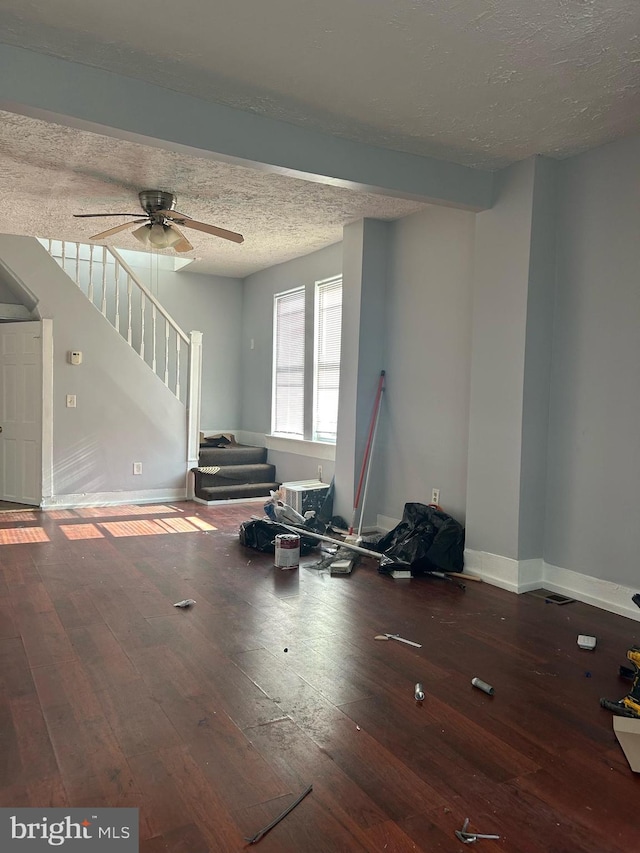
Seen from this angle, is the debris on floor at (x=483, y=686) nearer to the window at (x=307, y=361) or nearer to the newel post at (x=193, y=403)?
the window at (x=307, y=361)

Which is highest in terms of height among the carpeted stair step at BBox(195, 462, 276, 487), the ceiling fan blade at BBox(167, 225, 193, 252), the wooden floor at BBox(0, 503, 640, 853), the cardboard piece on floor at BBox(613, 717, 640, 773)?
the ceiling fan blade at BBox(167, 225, 193, 252)

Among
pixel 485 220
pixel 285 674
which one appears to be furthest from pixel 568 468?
pixel 285 674

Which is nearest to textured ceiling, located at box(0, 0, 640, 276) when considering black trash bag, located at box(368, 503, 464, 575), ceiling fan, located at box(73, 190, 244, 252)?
ceiling fan, located at box(73, 190, 244, 252)

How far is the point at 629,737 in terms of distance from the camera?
7.59 feet

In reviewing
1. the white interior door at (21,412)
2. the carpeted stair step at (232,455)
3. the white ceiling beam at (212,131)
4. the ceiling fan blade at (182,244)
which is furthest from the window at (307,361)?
the white interior door at (21,412)

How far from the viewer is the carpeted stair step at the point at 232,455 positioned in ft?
24.4

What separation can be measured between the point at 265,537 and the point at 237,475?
237 cm

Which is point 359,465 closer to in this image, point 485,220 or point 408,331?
point 408,331

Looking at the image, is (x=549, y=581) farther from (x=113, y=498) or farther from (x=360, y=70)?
(x=113, y=498)

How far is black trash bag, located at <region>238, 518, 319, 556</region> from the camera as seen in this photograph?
16.3ft

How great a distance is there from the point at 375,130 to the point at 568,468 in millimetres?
2344

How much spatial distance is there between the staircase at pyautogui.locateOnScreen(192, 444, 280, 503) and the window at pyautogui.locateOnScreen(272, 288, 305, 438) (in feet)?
1.50

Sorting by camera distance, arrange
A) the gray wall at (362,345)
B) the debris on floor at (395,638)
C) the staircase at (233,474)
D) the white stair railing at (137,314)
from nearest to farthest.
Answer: the debris on floor at (395,638) < the gray wall at (362,345) < the white stair railing at (137,314) < the staircase at (233,474)

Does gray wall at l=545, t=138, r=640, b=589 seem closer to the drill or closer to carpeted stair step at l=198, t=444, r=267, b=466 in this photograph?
the drill
